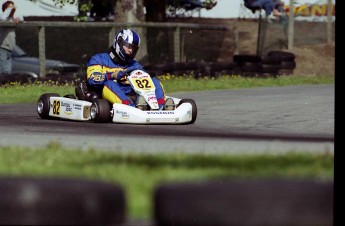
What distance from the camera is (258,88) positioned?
20203mm

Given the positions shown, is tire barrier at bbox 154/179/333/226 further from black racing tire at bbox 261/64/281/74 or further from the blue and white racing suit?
black racing tire at bbox 261/64/281/74

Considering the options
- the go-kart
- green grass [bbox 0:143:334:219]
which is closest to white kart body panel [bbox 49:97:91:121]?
the go-kart

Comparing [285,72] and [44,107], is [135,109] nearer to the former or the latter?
[44,107]

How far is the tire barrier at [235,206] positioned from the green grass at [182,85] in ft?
37.6

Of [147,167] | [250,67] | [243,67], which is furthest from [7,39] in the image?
[147,167]

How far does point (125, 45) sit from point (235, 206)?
834 centimetres

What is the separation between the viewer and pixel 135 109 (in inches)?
473

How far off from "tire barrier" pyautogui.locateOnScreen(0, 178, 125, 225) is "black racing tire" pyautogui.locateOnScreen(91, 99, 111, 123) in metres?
7.16

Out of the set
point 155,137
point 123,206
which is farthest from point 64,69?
point 123,206

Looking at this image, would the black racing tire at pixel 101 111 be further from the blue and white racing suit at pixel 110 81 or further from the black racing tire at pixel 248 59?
the black racing tire at pixel 248 59

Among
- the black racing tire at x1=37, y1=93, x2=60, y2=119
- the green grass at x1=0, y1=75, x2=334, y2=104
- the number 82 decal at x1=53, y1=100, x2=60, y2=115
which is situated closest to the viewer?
the number 82 decal at x1=53, y1=100, x2=60, y2=115

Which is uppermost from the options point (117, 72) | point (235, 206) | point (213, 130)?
point (117, 72)

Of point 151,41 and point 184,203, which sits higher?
point 151,41

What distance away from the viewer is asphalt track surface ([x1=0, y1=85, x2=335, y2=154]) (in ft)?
30.7
